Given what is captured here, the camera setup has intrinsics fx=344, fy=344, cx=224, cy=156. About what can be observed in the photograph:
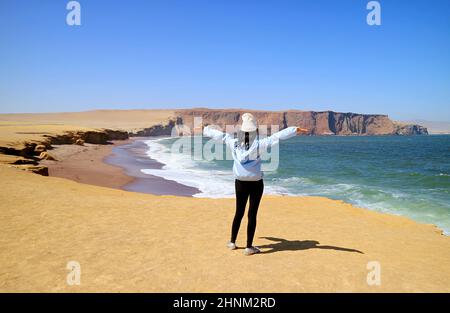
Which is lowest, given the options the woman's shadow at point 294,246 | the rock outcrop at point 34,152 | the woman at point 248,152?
the woman's shadow at point 294,246

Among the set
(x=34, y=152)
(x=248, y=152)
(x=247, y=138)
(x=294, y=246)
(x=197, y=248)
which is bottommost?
(x=294, y=246)

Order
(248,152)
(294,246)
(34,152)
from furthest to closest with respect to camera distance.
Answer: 1. (34,152)
2. (294,246)
3. (248,152)

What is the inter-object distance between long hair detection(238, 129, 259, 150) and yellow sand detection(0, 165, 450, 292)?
1.75 m

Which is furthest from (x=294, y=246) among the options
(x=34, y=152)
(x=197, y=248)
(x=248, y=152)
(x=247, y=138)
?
(x=34, y=152)

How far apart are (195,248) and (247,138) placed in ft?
6.76

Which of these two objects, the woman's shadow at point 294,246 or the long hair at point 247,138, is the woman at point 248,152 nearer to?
the long hair at point 247,138

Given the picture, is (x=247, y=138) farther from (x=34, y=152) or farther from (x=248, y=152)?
(x=34, y=152)

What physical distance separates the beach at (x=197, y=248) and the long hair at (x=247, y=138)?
1.75 m

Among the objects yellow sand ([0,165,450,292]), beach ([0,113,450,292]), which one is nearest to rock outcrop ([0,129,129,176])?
beach ([0,113,450,292])

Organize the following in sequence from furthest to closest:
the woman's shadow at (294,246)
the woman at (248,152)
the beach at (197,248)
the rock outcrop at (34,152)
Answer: the rock outcrop at (34,152)
the woman's shadow at (294,246)
the woman at (248,152)
the beach at (197,248)

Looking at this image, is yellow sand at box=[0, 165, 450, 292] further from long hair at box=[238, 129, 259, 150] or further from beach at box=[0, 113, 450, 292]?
long hair at box=[238, 129, 259, 150]

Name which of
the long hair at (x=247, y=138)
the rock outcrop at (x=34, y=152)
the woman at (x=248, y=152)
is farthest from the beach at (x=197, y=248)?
the rock outcrop at (x=34, y=152)

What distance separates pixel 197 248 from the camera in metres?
5.71

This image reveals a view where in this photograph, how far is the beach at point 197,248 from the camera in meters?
4.36
